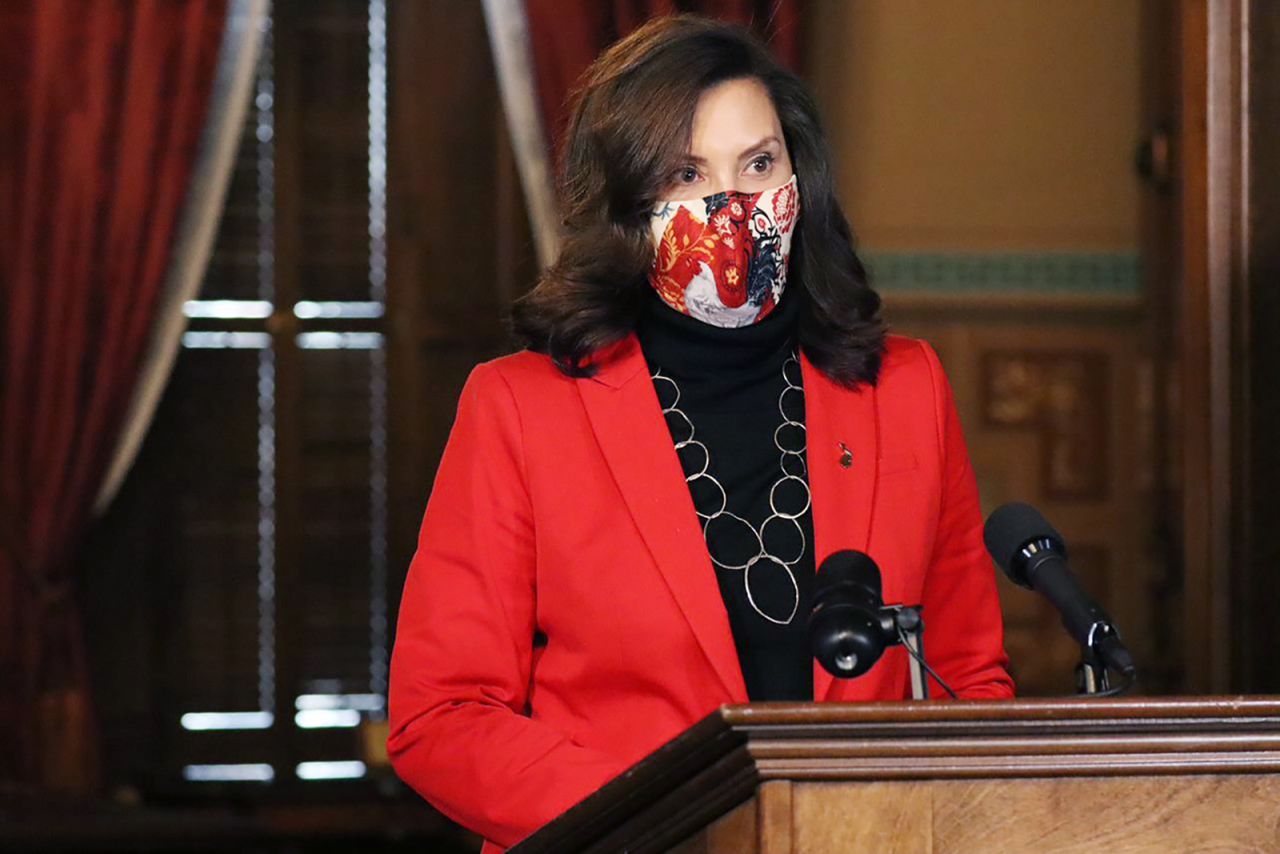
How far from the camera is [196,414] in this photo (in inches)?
215

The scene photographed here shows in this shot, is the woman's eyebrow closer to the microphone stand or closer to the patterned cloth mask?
the patterned cloth mask

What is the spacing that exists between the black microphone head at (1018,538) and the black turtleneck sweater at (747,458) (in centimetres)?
35

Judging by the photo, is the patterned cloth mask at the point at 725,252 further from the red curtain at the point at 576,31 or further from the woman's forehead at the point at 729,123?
the red curtain at the point at 576,31

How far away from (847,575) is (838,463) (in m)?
0.53

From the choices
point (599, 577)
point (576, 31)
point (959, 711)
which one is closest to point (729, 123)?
point (599, 577)

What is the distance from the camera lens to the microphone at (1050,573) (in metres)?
1.49

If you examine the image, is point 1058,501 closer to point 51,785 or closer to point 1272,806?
point 51,785

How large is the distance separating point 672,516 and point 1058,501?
3823mm

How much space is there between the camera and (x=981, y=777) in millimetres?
1294

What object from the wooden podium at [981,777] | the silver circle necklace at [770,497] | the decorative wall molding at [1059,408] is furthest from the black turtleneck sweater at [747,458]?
the decorative wall molding at [1059,408]

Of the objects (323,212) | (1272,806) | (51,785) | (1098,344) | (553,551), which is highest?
(323,212)

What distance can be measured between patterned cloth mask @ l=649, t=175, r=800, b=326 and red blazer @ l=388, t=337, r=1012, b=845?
86 millimetres

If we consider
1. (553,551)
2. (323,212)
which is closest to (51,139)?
(323,212)

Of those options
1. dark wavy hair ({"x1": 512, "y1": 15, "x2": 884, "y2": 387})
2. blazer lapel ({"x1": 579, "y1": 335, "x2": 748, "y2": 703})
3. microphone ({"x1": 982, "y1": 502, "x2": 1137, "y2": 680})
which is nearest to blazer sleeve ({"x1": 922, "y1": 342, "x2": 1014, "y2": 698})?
dark wavy hair ({"x1": 512, "y1": 15, "x2": 884, "y2": 387})
